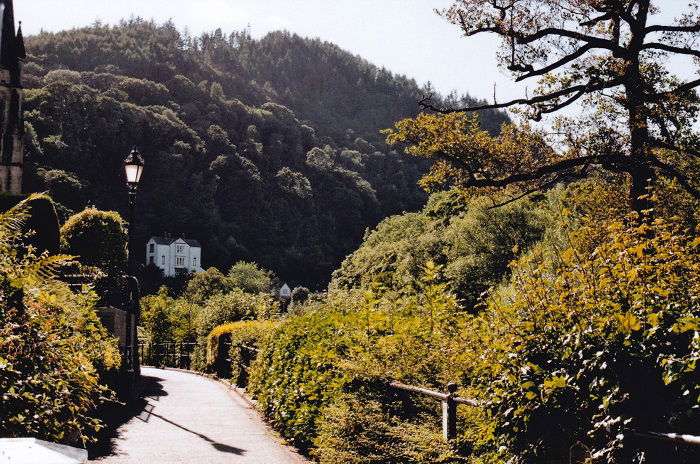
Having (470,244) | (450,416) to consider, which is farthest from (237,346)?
(470,244)

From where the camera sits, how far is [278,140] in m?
134

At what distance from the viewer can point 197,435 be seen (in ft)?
39.5

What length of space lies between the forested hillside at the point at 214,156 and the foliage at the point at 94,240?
6170 centimetres

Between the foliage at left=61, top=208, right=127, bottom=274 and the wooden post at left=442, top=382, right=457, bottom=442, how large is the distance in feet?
76.8

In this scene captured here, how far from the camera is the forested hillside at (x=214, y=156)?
107 meters

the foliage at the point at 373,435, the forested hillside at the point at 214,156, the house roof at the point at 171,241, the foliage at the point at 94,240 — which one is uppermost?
the forested hillside at the point at 214,156

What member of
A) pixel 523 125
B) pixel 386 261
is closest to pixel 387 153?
pixel 386 261

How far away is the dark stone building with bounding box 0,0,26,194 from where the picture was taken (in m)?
39.5

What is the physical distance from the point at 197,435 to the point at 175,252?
11567cm

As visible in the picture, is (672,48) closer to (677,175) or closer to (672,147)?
(672,147)

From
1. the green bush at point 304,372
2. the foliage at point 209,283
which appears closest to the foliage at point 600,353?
the green bush at point 304,372

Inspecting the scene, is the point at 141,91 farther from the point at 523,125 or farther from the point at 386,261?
the point at 523,125

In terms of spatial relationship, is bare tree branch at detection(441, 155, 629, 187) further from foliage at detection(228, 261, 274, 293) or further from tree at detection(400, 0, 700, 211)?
foliage at detection(228, 261, 274, 293)

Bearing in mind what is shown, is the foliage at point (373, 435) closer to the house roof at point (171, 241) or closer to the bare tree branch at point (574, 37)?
the bare tree branch at point (574, 37)
